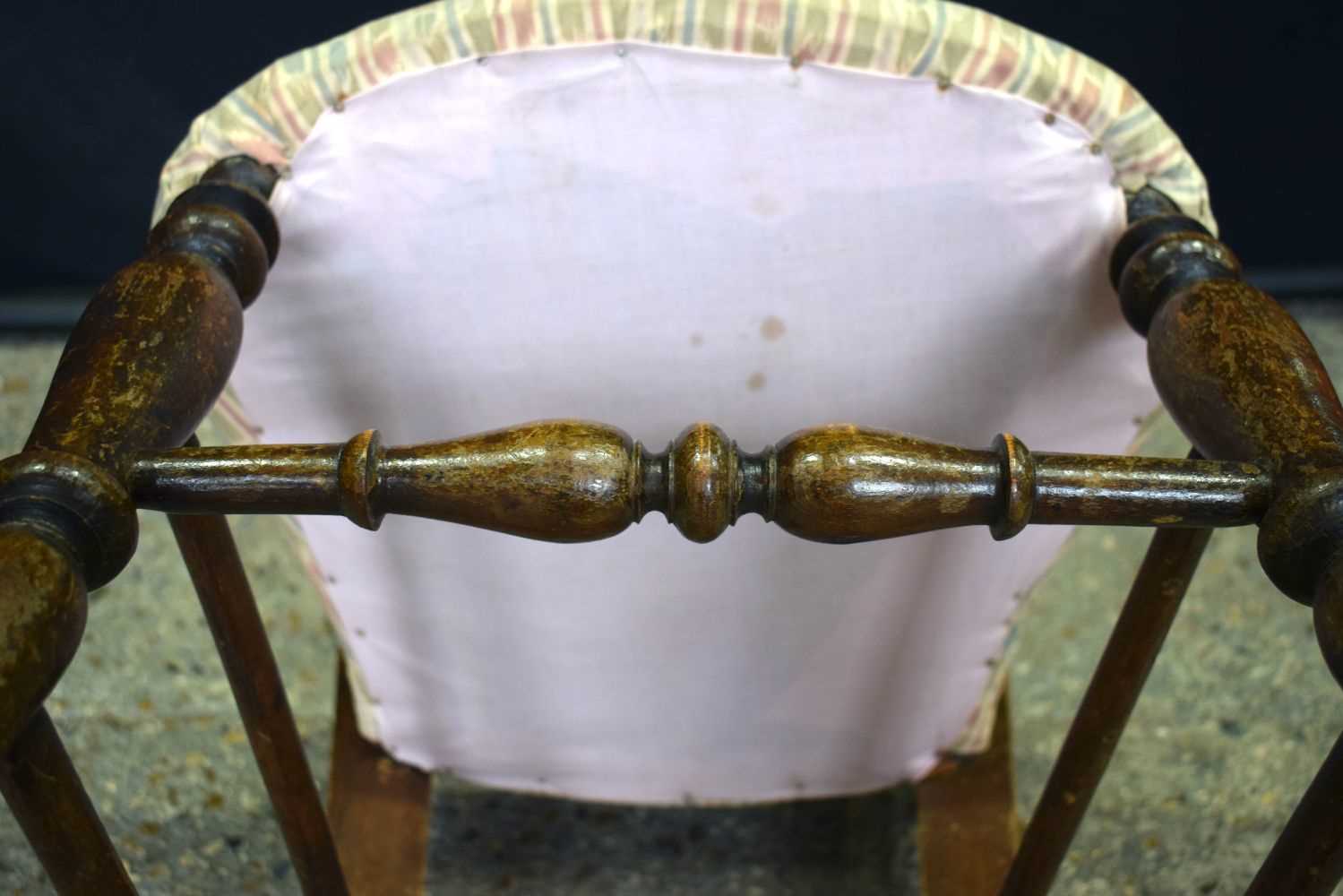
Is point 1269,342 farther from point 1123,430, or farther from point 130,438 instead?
point 130,438

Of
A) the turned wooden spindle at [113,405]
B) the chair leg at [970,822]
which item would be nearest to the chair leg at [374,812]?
the chair leg at [970,822]

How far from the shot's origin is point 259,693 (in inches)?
27.1

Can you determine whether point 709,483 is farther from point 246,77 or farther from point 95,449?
point 246,77

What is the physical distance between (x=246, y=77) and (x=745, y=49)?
628mm

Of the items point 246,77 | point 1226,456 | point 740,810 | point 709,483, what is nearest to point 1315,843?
point 1226,456

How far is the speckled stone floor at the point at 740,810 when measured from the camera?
0.97m

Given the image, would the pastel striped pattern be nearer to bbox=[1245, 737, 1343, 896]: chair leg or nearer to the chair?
the chair

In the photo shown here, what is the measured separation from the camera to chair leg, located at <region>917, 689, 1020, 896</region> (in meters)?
0.90

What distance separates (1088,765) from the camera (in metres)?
0.70

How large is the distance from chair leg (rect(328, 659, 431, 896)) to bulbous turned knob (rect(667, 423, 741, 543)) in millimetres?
478

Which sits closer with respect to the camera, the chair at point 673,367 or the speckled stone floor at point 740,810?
the chair at point 673,367

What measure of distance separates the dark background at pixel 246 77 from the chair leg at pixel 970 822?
53 cm

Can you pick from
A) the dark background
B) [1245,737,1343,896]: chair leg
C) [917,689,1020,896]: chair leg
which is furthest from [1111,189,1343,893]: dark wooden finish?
the dark background

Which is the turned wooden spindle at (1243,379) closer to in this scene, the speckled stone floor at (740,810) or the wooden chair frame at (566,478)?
the wooden chair frame at (566,478)
